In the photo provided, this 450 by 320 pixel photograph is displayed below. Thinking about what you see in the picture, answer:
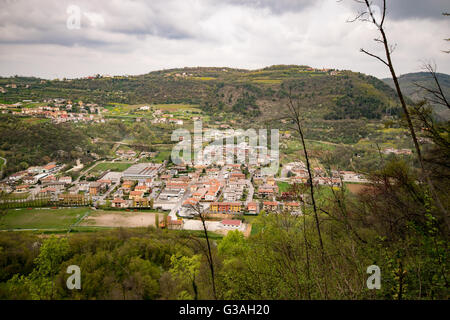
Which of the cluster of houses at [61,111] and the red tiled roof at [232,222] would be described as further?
the cluster of houses at [61,111]

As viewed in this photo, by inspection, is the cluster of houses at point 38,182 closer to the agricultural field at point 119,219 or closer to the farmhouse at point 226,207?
the agricultural field at point 119,219

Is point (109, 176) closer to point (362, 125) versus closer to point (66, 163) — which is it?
point (66, 163)

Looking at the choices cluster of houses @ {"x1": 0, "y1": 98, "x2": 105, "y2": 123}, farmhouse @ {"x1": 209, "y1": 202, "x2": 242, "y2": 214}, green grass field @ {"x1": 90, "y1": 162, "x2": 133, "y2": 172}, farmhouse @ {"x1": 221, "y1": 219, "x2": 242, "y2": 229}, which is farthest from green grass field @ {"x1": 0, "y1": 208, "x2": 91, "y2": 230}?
cluster of houses @ {"x1": 0, "y1": 98, "x2": 105, "y2": 123}

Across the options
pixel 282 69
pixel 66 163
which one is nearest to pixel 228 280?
pixel 66 163

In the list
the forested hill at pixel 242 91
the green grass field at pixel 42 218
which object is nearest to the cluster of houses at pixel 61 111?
the forested hill at pixel 242 91

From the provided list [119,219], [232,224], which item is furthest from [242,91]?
[119,219]

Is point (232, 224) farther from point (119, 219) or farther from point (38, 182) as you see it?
point (38, 182)

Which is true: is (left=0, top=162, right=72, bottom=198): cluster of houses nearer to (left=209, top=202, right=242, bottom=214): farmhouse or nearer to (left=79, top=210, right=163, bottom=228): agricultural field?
(left=79, top=210, right=163, bottom=228): agricultural field
